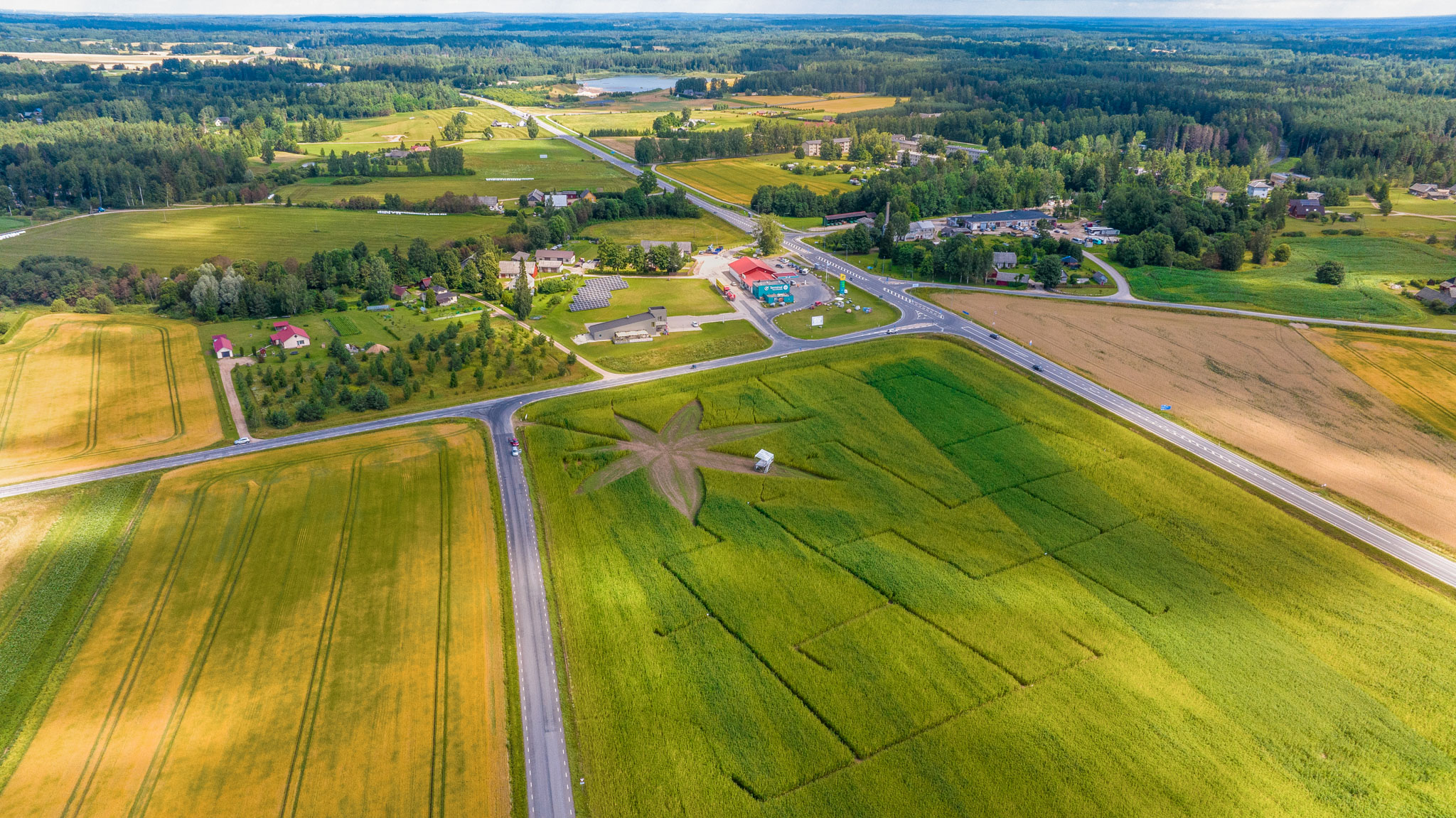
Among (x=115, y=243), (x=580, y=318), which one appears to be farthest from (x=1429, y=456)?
(x=115, y=243)

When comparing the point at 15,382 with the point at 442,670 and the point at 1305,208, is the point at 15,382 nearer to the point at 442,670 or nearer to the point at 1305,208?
the point at 442,670

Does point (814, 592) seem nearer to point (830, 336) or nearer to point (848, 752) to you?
→ point (848, 752)

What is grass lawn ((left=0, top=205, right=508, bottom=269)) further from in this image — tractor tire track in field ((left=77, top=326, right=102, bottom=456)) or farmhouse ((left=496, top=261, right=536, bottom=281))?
Result: tractor tire track in field ((left=77, top=326, right=102, bottom=456))

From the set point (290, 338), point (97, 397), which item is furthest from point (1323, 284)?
point (97, 397)

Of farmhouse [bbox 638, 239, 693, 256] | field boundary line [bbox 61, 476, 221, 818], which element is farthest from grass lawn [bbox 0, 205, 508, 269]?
field boundary line [bbox 61, 476, 221, 818]

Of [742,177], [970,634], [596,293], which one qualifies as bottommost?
[970,634]
